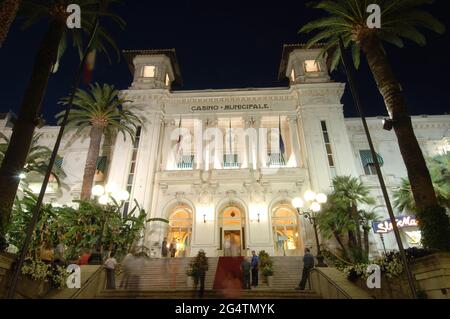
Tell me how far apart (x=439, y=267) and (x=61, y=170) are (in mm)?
26256

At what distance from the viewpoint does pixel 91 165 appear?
21.6 meters

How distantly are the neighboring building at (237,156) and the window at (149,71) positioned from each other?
10 cm

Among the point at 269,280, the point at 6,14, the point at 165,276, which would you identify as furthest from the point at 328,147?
the point at 6,14

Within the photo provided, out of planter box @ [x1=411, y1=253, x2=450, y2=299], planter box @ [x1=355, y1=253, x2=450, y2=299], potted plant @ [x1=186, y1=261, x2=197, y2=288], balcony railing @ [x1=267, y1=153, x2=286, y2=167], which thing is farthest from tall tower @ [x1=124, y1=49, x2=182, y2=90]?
planter box @ [x1=411, y1=253, x2=450, y2=299]

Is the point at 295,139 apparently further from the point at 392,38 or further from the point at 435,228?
the point at 435,228

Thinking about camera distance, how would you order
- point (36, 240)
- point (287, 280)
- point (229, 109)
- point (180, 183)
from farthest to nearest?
point (229, 109)
point (180, 183)
point (287, 280)
point (36, 240)

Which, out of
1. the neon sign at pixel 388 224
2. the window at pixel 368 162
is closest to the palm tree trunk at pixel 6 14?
the neon sign at pixel 388 224

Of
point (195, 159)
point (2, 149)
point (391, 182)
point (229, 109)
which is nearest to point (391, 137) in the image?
point (391, 182)

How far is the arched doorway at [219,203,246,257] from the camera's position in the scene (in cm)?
2183

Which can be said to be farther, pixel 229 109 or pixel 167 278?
pixel 229 109

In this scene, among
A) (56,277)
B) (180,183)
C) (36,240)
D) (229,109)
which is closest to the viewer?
(56,277)

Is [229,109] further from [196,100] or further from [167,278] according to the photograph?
[167,278]

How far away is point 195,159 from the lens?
82.2 feet

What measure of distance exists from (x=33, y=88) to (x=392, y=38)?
1765 cm
